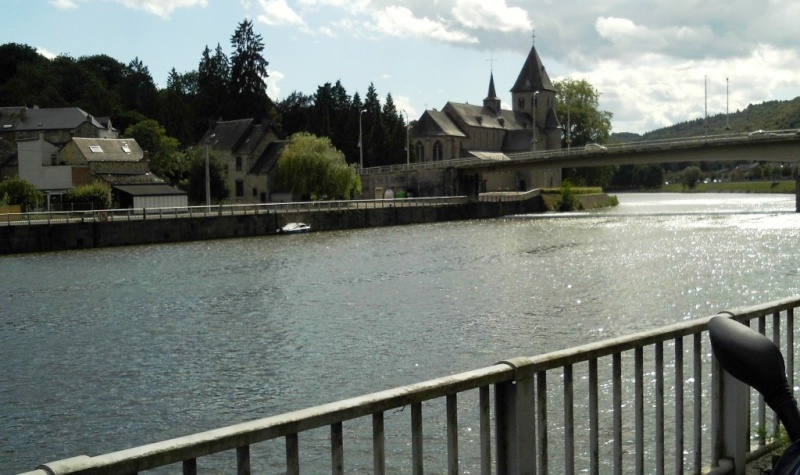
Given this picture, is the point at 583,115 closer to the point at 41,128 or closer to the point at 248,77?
the point at 248,77

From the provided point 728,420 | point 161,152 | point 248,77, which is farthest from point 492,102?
point 728,420

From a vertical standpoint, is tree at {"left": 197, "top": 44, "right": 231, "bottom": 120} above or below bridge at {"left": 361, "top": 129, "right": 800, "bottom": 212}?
above

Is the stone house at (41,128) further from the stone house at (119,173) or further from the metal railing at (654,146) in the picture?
the metal railing at (654,146)

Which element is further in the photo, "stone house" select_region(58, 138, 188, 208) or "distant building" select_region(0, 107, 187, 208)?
"distant building" select_region(0, 107, 187, 208)

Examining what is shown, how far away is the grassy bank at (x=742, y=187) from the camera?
143 m

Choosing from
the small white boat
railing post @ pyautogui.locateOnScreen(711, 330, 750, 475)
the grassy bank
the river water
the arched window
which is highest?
the arched window

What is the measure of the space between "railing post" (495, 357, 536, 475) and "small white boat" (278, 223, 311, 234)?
193 feet

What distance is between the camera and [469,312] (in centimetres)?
2542

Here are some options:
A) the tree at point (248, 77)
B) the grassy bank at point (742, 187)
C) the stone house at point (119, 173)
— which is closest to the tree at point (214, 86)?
the tree at point (248, 77)

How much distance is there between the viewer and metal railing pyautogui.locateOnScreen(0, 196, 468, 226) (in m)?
52.8

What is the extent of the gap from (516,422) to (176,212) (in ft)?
189

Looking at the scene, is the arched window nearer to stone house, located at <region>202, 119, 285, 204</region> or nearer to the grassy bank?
stone house, located at <region>202, 119, 285, 204</region>

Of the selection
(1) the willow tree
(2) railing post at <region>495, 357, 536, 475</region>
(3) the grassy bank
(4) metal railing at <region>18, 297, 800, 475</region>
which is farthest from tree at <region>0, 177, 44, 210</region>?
(3) the grassy bank

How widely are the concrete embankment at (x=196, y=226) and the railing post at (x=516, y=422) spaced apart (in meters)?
49.4
